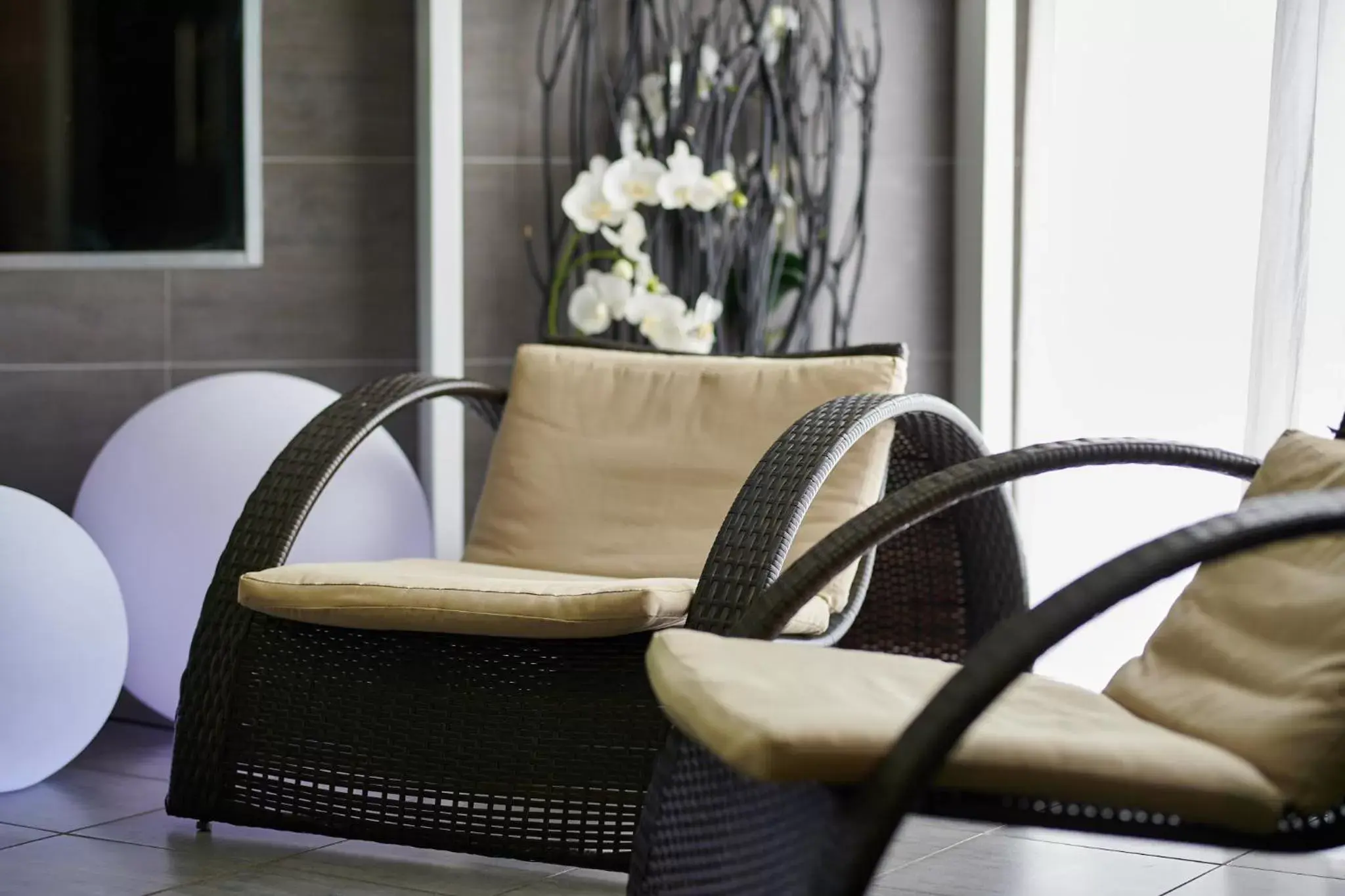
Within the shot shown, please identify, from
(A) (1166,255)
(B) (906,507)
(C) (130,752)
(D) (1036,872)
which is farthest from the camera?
(A) (1166,255)

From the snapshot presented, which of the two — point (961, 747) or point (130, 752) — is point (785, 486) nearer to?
point (961, 747)

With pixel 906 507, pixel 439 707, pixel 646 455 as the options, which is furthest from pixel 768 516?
pixel 646 455

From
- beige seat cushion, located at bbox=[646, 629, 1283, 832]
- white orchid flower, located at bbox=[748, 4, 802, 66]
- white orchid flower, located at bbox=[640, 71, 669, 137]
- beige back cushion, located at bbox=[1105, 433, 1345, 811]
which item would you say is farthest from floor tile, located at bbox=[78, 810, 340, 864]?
white orchid flower, located at bbox=[748, 4, 802, 66]

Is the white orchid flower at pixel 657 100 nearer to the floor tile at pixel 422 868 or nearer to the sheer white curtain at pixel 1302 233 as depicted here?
the sheer white curtain at pixel 1302 233

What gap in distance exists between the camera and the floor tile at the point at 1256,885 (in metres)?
1.99

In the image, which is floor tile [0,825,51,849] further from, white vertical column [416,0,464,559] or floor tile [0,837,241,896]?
white vertical column [416,0,464,559]

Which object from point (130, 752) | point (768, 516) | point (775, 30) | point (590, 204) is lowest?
point (130, 752)

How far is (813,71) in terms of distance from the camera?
137 inches

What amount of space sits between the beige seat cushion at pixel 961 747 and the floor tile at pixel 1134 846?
89 cm

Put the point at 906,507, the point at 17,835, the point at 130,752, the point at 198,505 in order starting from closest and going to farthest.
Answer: the point at 906,507 → the point at 17,835 → the point at 198,505 → the point at 130,752

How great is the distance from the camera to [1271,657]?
144 cm

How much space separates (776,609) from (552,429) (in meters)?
1.06

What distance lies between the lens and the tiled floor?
197 centimetres

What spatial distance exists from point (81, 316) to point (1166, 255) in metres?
2.41
